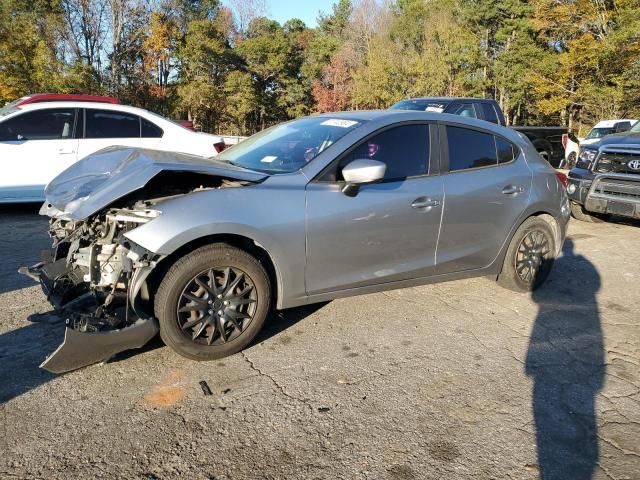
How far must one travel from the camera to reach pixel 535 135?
1197 cm

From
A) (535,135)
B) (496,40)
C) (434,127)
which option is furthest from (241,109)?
(434,127)

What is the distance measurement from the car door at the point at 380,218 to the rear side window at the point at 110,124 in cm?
547

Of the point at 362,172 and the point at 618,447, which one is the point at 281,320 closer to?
the point at 362,172

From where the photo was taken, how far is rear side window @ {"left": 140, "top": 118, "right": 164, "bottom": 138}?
811 cm

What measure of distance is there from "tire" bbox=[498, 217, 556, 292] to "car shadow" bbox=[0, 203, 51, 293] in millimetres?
4345

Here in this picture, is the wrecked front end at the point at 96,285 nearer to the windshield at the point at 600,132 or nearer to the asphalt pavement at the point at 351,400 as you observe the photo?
the asphalt pavement at the point at 351,400

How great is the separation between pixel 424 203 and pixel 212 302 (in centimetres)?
177

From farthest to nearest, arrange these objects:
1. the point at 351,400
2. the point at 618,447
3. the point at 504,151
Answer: the point at 504,151, the point at 351,400, the point at 618,447

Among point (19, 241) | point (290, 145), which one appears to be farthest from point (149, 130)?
point (290, 145)

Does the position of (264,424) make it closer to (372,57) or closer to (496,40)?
(372,57)

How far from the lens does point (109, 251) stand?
328cm

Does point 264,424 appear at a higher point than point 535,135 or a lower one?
lower

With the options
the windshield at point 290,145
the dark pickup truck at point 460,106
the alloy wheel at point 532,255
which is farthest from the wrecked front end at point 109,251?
the dark pickup truck at point 460,106

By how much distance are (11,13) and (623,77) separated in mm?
32407
